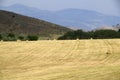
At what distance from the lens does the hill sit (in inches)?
4909

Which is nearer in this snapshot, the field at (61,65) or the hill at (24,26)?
the field at (61,65)

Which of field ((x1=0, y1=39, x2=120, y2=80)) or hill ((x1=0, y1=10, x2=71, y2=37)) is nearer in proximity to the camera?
field ((x1=0, y1=39, x2=120, y2=80))

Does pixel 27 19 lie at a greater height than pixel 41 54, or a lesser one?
greater

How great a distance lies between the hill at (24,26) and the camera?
125 m

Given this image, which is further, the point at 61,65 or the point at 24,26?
the point at 24,26

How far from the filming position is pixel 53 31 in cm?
13250

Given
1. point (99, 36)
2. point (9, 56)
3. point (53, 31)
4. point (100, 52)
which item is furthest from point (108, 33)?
point (9, 56)

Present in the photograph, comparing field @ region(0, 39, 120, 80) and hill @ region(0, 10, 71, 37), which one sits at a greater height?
hill @ region(0, 10, 71, 37)

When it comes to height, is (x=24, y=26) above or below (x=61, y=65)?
above

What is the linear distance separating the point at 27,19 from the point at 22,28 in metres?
12.8

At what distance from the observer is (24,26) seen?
13088 cm

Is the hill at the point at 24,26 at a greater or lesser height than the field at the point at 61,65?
greater

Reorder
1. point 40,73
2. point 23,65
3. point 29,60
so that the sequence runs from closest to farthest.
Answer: point 40,73, point 23,65, point 29,60

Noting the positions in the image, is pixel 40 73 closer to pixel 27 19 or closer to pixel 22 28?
pixel 22 28
